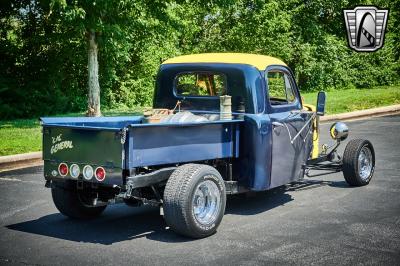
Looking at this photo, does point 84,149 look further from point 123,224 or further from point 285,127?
point 285,127

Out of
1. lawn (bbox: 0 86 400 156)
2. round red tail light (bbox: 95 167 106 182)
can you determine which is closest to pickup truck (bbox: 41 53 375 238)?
round red tail light (bbox: 95 167 106 182)

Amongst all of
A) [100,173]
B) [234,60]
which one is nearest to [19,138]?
[234,60]

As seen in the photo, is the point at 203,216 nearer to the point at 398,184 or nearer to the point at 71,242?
the point at 71,242

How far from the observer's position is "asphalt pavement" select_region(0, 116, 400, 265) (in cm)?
541

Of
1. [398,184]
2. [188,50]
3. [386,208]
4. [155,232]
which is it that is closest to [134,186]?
[155,232]

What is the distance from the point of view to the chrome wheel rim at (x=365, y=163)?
8570 mm

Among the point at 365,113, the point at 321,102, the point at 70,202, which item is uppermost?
the point at 321,102

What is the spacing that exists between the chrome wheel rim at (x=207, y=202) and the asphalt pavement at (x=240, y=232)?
208mm

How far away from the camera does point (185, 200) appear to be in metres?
5.75

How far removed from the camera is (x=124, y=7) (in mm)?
16109

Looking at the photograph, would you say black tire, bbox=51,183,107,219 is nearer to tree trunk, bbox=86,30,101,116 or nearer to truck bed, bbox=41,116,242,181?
truck bed, bbox=41,116,242,181

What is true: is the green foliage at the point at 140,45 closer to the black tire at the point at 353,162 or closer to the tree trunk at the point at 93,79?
the tree trunk at the point at 93,79

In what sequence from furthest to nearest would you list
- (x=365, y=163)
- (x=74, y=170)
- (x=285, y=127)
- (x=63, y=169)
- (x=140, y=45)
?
(x=140, y=45) → (x=365, y=163) → (x=285, y=127) → (x=63, y=169) → (x=74, y=170)

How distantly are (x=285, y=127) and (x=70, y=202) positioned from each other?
2.68 metres
